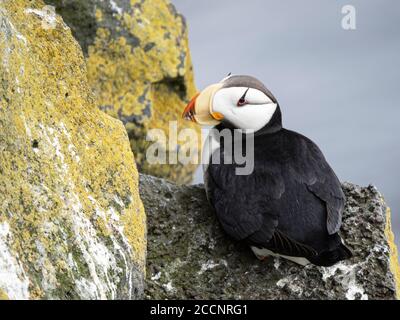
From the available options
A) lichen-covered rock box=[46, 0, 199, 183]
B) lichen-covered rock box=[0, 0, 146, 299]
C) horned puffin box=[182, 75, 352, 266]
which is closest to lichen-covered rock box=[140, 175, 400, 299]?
horned puffin box=[182, 75, 352, 266]

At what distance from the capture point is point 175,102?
10.7m

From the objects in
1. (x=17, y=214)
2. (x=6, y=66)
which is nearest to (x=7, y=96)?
(x=6, y=66)

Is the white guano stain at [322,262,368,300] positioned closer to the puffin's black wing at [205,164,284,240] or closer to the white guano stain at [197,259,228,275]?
the puffin's black wing at [205,164,284,240]

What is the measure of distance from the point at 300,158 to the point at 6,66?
2.33 m

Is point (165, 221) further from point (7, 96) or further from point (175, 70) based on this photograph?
point (175, 70)

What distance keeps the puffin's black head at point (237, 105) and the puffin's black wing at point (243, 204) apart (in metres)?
0.49

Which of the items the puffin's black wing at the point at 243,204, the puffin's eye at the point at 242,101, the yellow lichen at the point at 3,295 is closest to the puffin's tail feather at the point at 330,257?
the puffin's black wing at the point at 243,204

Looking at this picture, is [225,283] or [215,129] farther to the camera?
[215,129]

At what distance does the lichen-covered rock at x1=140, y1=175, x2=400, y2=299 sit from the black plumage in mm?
127

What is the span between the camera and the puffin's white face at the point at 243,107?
6.93 m

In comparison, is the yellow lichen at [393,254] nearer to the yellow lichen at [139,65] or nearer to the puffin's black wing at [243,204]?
the puffin's black wing at [243,204]

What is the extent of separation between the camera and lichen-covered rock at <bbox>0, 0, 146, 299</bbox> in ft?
15.6
